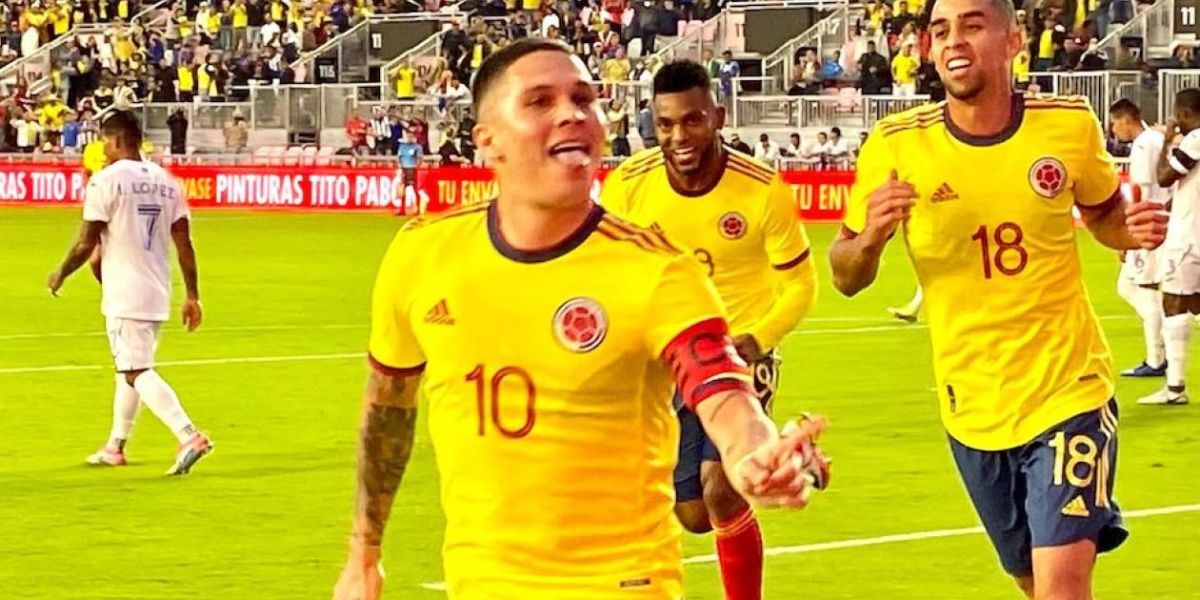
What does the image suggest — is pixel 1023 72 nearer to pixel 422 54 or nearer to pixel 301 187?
pixel 301 187

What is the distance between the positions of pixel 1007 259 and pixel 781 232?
2.07 m

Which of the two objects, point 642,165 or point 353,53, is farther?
point 353,53

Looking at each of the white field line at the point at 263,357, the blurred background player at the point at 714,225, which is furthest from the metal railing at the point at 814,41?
the blurred background player at the point at 714,225

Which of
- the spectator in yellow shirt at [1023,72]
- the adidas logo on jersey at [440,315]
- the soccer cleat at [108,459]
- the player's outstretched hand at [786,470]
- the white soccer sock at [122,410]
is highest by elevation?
the spectator in yellow shirt at [1023,72]

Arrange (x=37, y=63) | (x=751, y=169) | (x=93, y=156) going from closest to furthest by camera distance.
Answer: (x=751, y=169) < (x=93, y=156) < (x=37, y=63)

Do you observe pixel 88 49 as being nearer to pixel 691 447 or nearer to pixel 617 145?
pixel 617 145

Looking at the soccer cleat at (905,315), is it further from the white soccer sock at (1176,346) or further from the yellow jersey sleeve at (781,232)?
the yellow jersey sleeve at (781,232)

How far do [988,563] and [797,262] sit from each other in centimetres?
239

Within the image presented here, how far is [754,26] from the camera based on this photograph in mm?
49531

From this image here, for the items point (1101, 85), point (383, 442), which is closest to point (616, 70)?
point (1101, 85)

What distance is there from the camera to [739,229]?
32.9 ft

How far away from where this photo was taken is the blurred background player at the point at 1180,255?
1775 cm

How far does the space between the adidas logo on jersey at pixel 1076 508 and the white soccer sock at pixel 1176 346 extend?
410 inches

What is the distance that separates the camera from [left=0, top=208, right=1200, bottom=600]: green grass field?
11.2m
